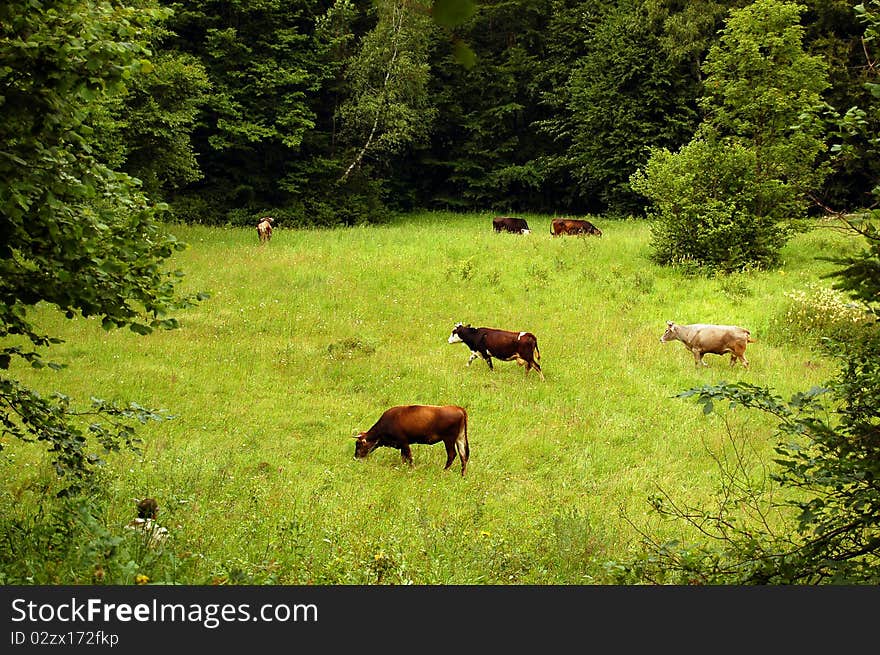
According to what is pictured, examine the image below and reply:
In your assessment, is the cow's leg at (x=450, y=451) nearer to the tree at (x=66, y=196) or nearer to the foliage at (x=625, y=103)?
the tree at (x=66, y=196)

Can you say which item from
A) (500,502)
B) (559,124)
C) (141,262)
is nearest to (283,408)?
(500,502)

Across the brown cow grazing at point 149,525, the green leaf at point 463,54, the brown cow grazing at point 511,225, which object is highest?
the green leaf at point 463,54

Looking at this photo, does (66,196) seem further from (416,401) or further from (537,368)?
(537,368)

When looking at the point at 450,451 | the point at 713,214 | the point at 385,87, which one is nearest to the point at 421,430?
the point at 450,451

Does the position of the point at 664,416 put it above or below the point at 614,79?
below

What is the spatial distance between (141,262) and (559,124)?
41374mm

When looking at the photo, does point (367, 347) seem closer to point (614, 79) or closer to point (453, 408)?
point (453, 408)

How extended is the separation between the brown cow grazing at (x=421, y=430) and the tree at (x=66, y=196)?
548 centimetres

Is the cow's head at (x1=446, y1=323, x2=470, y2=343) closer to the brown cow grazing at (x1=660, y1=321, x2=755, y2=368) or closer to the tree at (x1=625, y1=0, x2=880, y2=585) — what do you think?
the brown cow grazing at (x1=660, y1=321, x2=755, y2=368)

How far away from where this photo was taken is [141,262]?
218 inches

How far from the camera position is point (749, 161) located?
23.1 metres

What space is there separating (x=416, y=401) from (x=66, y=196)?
9.25 metres

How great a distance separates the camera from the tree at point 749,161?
75.0ft

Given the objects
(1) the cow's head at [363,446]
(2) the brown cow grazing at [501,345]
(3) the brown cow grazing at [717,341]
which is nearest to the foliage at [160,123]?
(2) the brown cow grazing at [501,345]
